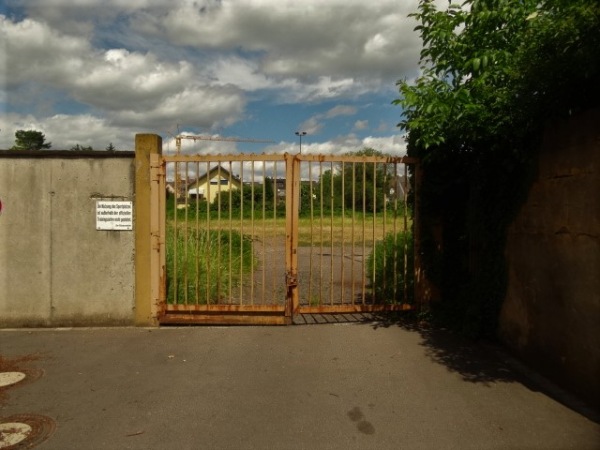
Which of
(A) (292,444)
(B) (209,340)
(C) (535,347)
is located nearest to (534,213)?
(C) (535,347)

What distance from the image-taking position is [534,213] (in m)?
4.55

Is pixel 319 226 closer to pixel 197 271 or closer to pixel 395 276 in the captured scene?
pixel 395 276

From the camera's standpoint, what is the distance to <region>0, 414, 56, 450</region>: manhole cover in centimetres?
333

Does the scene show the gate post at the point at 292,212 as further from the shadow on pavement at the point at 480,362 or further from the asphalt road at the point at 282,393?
the shadow on pavement at the point at 480,362

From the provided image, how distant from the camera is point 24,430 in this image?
3.51 m

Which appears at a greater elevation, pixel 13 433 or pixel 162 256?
pixel 162 256

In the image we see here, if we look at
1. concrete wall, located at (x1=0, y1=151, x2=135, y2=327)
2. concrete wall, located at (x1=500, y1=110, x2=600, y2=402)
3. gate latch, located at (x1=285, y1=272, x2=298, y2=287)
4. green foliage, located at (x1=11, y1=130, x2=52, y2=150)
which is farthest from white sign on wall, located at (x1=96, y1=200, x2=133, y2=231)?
green foliage, located at (x1=11, y1=130, x2=52, y2=150)

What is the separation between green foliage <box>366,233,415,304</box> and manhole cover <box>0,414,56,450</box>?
4061 millimetres

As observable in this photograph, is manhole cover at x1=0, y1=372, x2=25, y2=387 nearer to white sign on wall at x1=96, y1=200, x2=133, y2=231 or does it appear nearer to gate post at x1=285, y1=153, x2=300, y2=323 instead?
white sign on wall at x1=96, y1=200, x2=133, y2=231

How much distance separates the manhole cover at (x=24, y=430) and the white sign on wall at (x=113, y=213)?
8.98 feet

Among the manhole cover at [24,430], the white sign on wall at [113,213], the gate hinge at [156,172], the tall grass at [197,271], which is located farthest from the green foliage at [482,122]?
the manhole cover at [24,430]

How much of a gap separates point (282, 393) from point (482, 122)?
3.29 m

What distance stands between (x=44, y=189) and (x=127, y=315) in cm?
195

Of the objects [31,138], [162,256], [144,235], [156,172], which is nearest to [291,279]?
[162,256]
